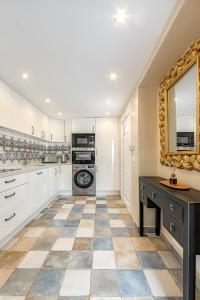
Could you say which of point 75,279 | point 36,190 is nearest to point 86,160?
point 36,190

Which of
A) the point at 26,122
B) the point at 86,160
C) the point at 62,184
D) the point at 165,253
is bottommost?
the point at 165,253

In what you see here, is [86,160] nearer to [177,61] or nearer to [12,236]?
[12,236]

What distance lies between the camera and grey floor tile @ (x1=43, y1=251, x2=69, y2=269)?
187cm

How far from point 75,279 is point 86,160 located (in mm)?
3529

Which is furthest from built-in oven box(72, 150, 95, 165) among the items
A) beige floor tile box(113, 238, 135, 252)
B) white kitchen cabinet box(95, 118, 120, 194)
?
beige floor tile box(113, 238, 135, 252)

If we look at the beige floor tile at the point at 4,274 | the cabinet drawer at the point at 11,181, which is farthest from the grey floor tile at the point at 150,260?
the cabinet drawer at the point at 11,181

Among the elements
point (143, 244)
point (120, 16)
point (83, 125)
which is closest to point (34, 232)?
point (143, 244)

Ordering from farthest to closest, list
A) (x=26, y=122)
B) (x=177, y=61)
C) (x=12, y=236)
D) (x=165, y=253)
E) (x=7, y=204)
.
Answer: (x=26, y=122) → (x=12, y=236) → (x=7, y=204) → (x=165, y=253) → (x=177, y=61)

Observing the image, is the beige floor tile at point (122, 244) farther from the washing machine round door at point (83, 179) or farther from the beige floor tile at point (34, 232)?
the washing machine round door at point (83, 179)

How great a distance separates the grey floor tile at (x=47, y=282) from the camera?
151 centimetres

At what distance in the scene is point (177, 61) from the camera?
197cm

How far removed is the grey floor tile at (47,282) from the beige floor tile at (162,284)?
0.79 metres

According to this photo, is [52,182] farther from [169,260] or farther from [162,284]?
[162,284]

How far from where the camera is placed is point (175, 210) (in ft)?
4.45
